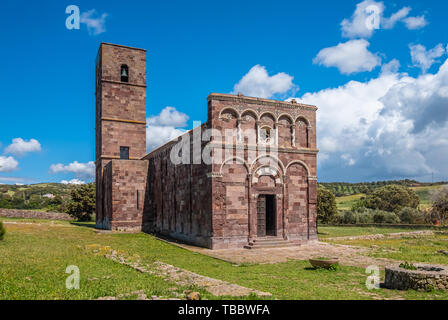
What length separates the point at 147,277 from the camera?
442 inches

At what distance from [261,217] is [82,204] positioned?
31.2 meters

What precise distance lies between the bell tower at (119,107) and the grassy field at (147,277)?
15845 mm

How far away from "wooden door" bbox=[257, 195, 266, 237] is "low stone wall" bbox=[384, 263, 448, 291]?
11075mm

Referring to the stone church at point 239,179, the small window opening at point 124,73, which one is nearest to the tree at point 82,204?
the stone church at point 239,179

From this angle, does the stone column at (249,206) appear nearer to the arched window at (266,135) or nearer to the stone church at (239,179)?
the stone church at (239,179)

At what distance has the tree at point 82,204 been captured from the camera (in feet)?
148

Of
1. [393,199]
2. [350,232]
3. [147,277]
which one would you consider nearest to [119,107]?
[350,232]

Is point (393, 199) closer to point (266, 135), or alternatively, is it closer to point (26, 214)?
point (266, 135)

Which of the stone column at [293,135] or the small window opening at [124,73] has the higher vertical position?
the small window opening at [124,73]

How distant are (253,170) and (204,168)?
2.93 meters

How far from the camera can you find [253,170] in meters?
21.3

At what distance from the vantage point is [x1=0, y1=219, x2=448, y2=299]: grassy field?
923cm

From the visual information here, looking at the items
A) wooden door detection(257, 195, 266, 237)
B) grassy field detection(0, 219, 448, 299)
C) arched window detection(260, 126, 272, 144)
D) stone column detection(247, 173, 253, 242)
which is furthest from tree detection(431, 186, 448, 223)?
stone column detection(247, 173, 253, 242)
